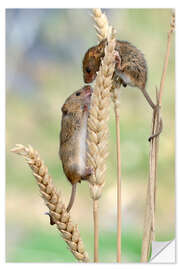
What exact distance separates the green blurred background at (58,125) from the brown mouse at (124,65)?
0.11 ft

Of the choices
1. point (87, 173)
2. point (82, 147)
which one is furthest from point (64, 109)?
point (87, 173)

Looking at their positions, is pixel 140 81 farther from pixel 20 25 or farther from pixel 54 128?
pixel 20 25

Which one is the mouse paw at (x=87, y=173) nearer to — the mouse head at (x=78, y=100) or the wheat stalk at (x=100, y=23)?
the mouse head at (x=78, y=100)

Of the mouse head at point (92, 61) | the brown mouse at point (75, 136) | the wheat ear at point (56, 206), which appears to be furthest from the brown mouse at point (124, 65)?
the wheat ear at point (56, 206)

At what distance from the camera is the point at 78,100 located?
2131mm

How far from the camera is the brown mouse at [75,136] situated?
2.06m

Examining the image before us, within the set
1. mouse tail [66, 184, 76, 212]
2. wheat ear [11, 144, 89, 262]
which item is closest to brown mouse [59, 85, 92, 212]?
mouse tail [66, 184, 76, 212]

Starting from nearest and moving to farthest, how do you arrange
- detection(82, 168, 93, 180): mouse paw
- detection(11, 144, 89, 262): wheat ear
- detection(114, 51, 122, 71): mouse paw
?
detection(11, 144, 89, 262): wheat ear → detection(82, 168, 93, 180): mouse paw → detection(114, 51, 122, 71): mouse paw

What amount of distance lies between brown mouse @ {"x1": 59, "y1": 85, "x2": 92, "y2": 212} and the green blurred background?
0.04m

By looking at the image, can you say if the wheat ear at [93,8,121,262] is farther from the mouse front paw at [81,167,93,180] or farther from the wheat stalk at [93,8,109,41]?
the mouse front paw at [81,167,93,180]

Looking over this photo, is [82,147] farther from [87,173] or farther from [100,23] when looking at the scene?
[100,23]

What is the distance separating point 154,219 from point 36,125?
716 mm

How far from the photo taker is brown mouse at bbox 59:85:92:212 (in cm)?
206
